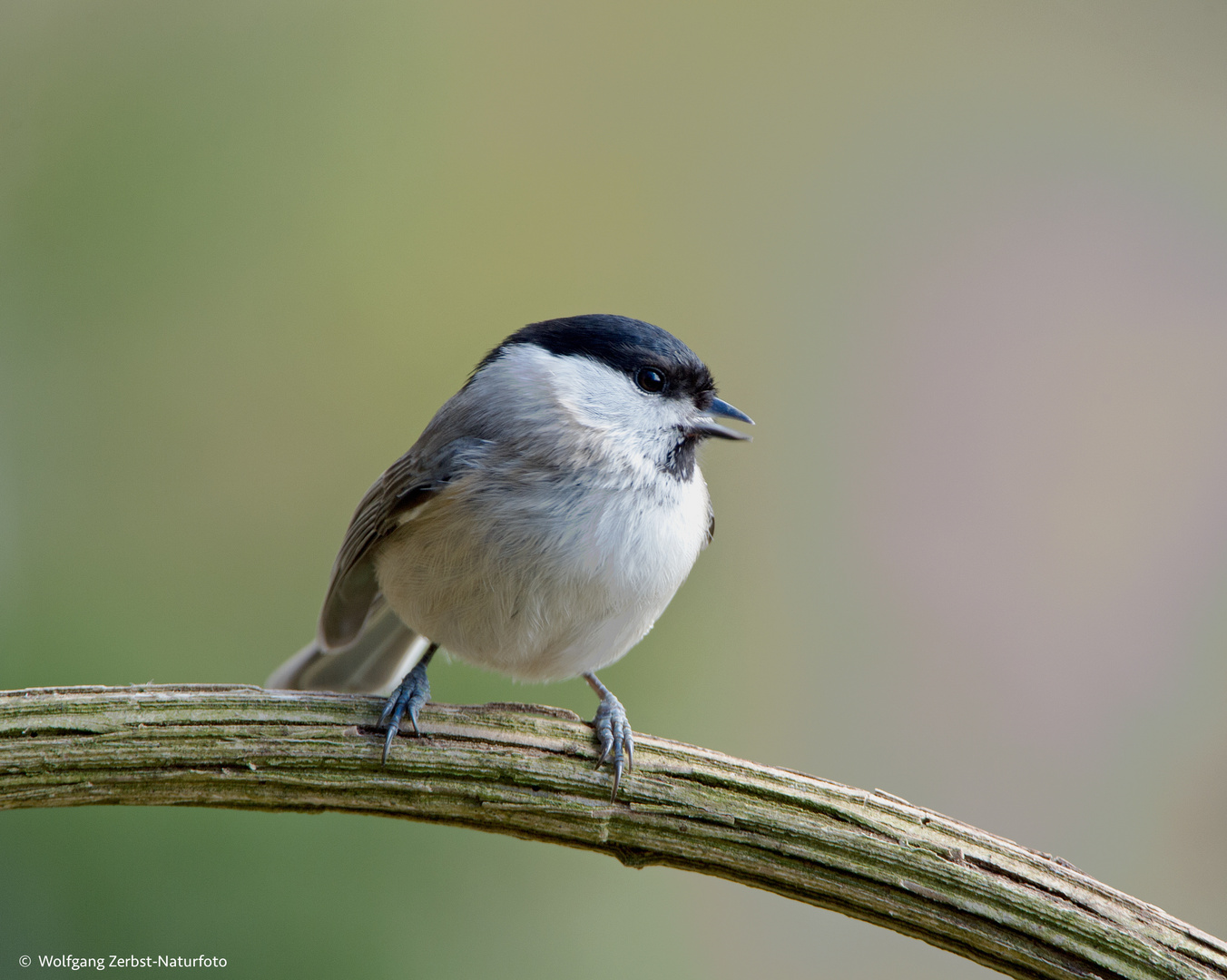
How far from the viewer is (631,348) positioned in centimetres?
132

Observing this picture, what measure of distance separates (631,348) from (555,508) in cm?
25

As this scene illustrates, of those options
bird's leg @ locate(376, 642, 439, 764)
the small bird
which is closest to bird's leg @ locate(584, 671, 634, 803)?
the small bird

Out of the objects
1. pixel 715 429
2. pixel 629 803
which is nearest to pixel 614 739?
pixel 629 803

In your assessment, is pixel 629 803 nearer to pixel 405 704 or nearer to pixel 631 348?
pixel 405 704

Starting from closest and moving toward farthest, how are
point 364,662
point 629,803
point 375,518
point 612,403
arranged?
point 629,803, point 612,403, point 375,518, point 364,662

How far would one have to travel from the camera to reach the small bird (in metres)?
1.22

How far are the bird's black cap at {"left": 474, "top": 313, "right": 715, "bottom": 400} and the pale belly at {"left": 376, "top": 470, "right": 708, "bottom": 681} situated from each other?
144 mm

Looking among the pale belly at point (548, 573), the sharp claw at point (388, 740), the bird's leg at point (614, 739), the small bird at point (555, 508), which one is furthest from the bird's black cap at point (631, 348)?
the sharp claw at point (388, 740)

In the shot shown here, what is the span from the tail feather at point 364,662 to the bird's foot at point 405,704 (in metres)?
0.28

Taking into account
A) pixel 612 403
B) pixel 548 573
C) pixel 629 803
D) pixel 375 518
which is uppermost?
pixel 612 403

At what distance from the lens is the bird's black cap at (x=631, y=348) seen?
1.32 metres

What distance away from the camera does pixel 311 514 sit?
2.09 metres

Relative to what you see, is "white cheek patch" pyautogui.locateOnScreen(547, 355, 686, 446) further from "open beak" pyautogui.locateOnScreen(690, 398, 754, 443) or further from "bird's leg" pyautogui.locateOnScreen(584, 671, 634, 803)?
"bird's leg" pyautogui.locateOnScreen(584, 671, 634, 803)

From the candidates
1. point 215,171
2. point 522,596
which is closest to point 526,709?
point 522,596
